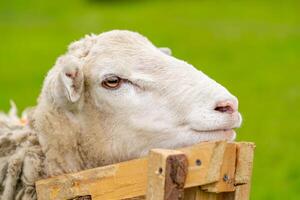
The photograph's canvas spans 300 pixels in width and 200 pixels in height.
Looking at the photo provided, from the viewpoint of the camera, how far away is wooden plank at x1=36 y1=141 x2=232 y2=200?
13.1 ft

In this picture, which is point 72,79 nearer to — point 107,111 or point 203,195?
point 107,111

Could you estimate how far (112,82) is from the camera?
4762mm

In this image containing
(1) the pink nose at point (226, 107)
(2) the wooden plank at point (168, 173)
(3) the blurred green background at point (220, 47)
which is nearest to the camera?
(2) the wooden plank at point (168, 173)

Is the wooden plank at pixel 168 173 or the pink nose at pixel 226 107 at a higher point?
the pink nose at pixel 226 107

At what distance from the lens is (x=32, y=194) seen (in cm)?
482

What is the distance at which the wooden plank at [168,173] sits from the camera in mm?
3877

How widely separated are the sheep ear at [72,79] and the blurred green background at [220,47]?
5.24m

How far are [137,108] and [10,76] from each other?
17.4 metres

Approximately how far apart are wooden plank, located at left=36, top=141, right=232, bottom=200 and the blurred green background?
5.32 meters

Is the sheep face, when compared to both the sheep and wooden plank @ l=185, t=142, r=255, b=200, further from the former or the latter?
wooden plank @ l=185, t=142, r=255, b=200

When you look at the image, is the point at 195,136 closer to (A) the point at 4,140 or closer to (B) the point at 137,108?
(B) the point at 137,108

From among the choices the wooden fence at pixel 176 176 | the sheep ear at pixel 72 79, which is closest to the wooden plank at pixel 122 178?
the wooden fence at pixel 176 176

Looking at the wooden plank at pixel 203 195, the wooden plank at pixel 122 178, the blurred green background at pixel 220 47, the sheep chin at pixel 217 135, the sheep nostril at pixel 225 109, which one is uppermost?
the blurred green background at pixel 220 47

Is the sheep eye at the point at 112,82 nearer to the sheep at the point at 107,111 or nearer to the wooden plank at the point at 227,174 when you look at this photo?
the sheep at the point at 107,111
